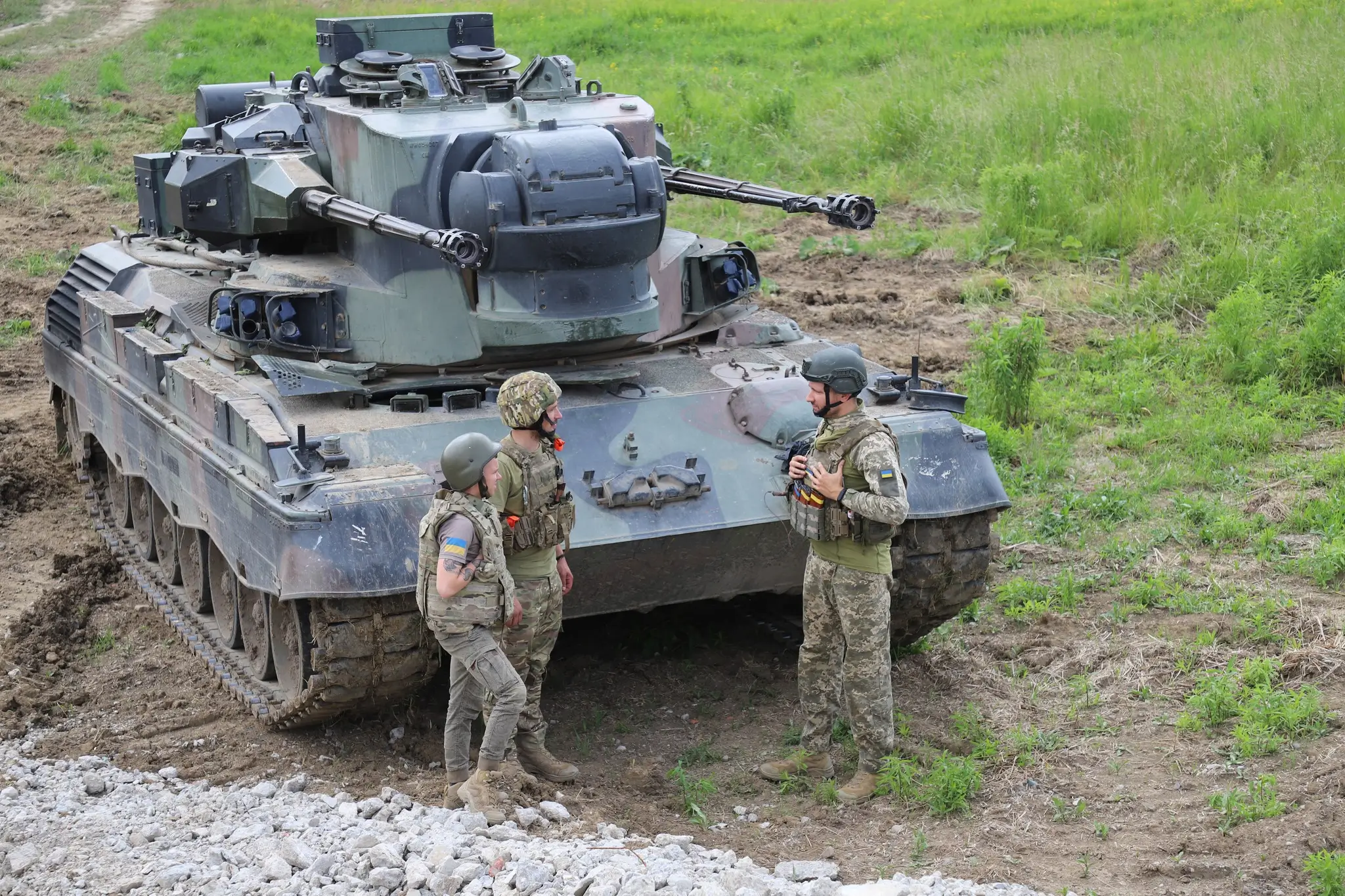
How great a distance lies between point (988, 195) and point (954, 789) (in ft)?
30.8

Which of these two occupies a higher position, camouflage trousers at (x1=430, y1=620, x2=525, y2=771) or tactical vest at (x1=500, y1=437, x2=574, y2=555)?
tactical vest at (x1=500, y1=437, x2=574, y2=555)

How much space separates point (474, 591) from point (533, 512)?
448mm

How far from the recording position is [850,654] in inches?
251

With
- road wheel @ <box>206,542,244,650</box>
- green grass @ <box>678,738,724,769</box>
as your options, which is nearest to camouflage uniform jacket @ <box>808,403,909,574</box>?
green grass @ <box>678,738,724,769</box>

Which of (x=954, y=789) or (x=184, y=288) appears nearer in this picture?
(x=954, y=789)

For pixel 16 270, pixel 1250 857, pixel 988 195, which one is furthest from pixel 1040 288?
pixel 16 270

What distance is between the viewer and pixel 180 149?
8.94 metres

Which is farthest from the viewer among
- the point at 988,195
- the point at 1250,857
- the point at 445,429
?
the point at 988,195

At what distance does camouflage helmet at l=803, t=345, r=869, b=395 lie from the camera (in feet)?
20.2

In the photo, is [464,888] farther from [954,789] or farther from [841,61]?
[841,61]

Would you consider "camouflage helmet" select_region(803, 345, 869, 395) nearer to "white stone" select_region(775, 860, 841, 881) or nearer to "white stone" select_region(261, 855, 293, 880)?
"white stone" select_region(775, 860, 841, 881)

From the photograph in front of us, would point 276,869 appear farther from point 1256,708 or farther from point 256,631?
point 1256,708

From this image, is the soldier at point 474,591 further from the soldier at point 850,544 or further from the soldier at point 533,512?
the soldier at point 850,544

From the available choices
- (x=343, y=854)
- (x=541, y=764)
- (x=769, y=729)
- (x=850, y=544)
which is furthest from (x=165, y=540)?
(x=850, y=544)
